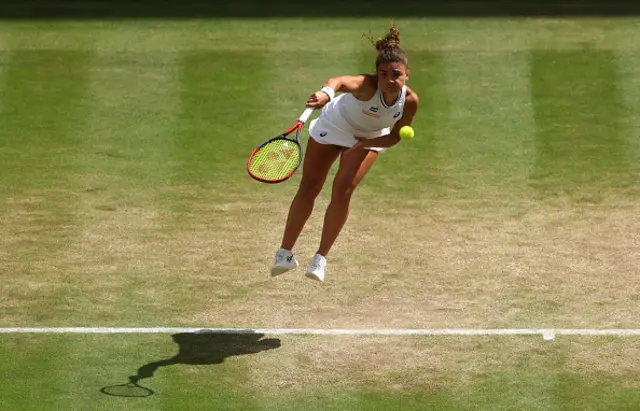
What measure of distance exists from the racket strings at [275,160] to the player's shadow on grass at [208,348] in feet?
4.68

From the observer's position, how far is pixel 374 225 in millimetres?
14383

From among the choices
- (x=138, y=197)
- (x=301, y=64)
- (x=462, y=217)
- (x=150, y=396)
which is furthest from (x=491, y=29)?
(x=150, y=396)

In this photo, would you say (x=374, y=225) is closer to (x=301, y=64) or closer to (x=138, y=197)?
(x=138, y=197)

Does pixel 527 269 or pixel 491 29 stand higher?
pixel 491 29

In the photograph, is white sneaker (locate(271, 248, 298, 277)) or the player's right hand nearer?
the player's right hand

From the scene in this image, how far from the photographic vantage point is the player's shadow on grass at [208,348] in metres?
11.3

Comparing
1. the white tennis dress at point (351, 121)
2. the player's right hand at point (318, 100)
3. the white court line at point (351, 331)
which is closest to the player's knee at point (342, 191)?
the white tennis dress at point (351, 121)

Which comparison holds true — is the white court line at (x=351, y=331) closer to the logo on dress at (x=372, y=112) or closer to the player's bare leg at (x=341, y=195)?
the player's bare leg at (x=341, y=195)

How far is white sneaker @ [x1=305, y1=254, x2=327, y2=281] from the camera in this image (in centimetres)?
1211

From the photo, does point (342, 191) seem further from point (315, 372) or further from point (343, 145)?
point (315, 372)

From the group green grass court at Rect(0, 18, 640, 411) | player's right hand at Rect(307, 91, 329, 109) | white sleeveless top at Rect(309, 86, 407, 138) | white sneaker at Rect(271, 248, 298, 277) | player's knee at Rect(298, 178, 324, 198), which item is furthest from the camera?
player's knee at Rect(298, 178, 324, 198)

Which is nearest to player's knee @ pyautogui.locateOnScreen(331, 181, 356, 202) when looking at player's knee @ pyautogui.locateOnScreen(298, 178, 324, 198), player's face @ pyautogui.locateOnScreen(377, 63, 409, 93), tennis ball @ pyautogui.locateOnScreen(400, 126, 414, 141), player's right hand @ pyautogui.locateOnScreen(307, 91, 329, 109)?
player's knee @ pyautogui.locateOnScreen(298, 178, 324, 198)

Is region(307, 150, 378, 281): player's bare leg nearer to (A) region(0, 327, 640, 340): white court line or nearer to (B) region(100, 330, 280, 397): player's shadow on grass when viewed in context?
(A) region(0, 327, 640, 340): white court line

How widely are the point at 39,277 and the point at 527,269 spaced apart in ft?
15.4
